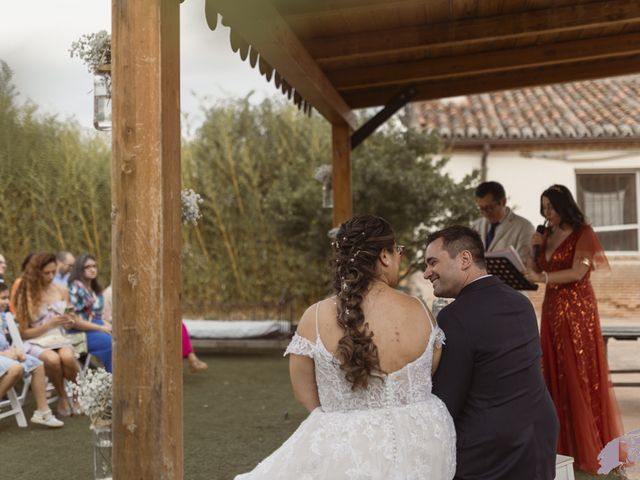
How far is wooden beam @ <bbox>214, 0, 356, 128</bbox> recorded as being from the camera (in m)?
4.24

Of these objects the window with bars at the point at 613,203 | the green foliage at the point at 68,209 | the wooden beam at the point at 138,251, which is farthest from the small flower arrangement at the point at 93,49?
the window with bars at the point at 613,203

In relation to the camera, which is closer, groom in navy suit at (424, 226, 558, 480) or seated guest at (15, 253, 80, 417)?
groom in navy suit at (424, 226, 558, 480)

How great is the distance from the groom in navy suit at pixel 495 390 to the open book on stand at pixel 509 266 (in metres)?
2.01

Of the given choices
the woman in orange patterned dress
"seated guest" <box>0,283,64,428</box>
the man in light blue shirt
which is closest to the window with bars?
the man in light blue shirt

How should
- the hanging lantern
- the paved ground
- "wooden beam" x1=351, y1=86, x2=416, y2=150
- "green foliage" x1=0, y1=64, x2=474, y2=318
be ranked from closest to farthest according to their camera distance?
the paved ground → "wooden beam" x1=351, y1=86, x2=416, y2=150 → the hanging lantern → "green foliage" x1=0, y1=64, x2=474, y2=318

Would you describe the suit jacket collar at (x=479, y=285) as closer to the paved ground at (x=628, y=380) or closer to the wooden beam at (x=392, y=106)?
the paved ground at (x=628, y=380)

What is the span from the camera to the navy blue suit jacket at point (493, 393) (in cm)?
261

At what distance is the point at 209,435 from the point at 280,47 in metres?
3.03

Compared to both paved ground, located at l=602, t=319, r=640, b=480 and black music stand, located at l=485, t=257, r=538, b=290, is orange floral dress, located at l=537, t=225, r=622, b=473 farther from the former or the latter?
paved ground, located at l=602, t=319, r=640, b=480

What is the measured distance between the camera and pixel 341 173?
752 cm

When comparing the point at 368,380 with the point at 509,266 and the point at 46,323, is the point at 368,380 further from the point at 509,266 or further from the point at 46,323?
the point at 46,323

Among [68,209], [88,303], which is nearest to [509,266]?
[88,303]

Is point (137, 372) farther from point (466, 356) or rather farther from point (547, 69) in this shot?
point (547, 69)

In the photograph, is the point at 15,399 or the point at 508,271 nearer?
the point at 508,271
